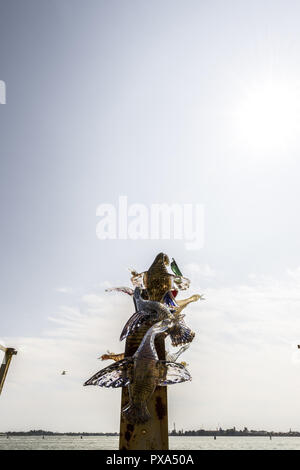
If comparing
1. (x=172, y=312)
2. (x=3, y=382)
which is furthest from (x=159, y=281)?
(x=3, y=382)

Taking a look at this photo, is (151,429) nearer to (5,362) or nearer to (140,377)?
(140,377)

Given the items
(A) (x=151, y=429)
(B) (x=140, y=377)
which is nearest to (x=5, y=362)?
(A) (x=151, y=429)

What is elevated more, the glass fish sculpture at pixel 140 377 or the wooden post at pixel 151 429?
the glass fish sculpture at pixel 140 377

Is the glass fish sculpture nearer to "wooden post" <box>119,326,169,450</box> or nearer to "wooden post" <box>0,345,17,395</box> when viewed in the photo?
"wooden post" <box>119,326,169,450</box>

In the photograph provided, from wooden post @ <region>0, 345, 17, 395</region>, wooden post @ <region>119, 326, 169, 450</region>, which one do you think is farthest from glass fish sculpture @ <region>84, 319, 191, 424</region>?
wooden post @ <region>0, 345, 17, 395</region>

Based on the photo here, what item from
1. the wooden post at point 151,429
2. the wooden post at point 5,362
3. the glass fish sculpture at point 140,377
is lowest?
the wooden post at point 151,429

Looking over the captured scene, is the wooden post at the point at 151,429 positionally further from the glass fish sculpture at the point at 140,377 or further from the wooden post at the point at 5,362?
the wooden post at the point at 5,362

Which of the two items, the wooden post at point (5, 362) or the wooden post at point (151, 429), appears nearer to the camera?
the wooden post at point (151, 429)

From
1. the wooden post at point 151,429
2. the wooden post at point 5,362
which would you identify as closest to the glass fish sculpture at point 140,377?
the wooden post at point 151,429

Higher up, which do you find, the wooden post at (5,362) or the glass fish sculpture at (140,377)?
the wooden post at (5,362)

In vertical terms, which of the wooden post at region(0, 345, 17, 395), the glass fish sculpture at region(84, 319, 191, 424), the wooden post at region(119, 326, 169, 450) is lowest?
the wooden post at region(119, 326, 169, 450)
